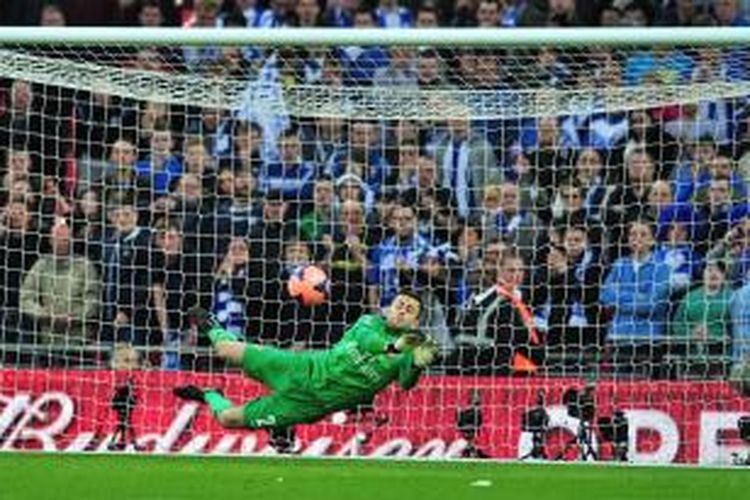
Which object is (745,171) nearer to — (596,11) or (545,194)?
(545,194)

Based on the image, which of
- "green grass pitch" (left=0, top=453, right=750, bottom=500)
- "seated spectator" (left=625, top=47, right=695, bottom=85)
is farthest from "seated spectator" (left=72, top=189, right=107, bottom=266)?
"seated spectator" (left=625, top=47, right=695, bottom=85)

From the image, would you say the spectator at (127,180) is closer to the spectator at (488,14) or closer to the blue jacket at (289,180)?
the blue jacket at (289,180)

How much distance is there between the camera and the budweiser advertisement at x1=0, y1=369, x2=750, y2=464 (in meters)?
13.3

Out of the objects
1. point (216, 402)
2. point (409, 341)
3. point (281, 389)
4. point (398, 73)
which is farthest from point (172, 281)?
point (409, 341)

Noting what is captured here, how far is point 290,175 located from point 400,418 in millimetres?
1994

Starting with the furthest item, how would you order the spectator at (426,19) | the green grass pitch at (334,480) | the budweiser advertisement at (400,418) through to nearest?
the spectator at (426,19)
the budweiser advertisement at (400,418)
the green grass pitch at (334,480)

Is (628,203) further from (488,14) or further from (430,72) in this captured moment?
(488,14)

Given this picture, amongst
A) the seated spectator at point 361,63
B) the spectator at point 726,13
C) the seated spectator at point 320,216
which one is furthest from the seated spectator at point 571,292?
the spectator at point 726,13

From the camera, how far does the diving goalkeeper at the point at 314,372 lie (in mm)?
12141

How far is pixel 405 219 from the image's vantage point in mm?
13984

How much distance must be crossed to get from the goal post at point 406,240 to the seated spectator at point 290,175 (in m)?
0.02

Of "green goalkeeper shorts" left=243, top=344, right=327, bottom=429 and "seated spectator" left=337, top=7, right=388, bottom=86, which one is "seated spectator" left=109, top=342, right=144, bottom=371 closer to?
"green goalkeeper shorts" left=243, top=344, right=327, bottom=429

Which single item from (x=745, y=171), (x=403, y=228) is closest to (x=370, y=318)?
(x=403, y=228)

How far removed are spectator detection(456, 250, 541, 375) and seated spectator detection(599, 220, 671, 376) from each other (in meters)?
0.56
